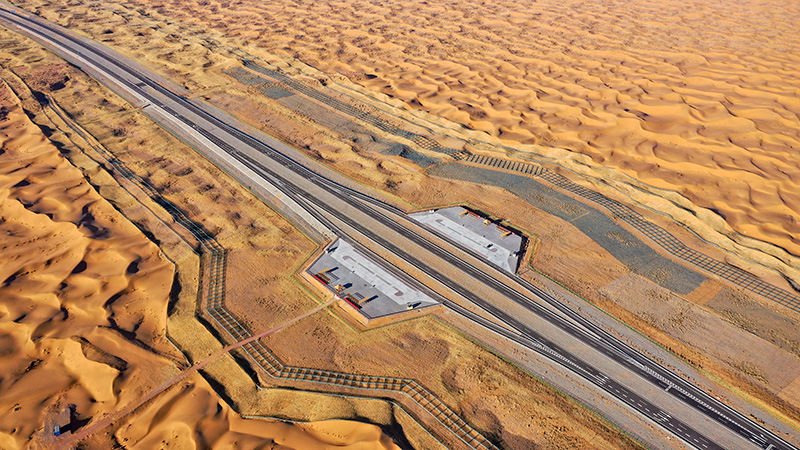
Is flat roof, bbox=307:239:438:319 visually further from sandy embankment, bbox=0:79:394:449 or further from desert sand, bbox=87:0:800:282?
desert sand, bbox=87:0:800:282

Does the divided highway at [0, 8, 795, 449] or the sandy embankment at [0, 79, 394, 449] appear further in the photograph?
the divided highway at [0, 8, 795, 449]

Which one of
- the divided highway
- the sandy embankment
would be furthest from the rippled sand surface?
the sandy embankment

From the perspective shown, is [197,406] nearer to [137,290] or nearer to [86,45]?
[137,290]

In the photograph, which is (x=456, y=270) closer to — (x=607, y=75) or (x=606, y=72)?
(x=607, y=75)

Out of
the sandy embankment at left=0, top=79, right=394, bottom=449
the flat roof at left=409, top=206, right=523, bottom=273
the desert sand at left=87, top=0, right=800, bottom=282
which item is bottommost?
the sandy embankment at left=0, top=79, right=394, bottom=449

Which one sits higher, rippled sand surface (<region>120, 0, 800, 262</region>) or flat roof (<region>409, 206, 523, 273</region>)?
rippled sand surface (<region>120, 0, 800, 262</region>)

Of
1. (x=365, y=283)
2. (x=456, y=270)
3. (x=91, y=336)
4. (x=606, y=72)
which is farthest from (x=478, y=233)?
(x=606, y=72)

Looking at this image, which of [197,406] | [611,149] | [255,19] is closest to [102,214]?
[197,406]

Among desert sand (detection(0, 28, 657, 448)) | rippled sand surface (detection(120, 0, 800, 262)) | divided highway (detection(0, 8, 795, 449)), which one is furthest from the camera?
rippled sand surface (detection(120, 0, 800, 262))
